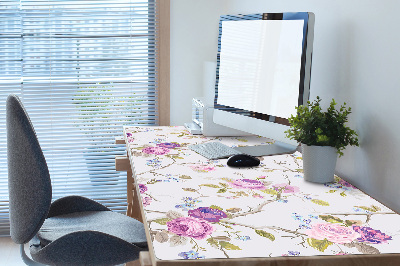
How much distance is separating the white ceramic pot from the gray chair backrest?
32.1 inches

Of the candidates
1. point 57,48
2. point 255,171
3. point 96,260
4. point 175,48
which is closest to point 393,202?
point 255,171

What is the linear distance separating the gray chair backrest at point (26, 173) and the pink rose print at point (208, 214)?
0.56 m

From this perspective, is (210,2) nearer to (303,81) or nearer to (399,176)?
(303,81)

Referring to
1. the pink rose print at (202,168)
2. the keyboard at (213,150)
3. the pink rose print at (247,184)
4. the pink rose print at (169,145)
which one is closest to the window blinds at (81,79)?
the pink rose print at (169,145)

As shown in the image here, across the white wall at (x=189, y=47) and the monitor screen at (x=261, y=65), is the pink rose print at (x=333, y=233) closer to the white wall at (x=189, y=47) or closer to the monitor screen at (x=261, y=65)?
the monitor screen at (x=261, y=65)

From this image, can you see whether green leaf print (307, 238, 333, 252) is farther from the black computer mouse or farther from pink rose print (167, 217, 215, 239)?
the black computer mouse

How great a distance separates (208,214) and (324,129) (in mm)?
515

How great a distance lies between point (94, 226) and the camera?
215 centimetres

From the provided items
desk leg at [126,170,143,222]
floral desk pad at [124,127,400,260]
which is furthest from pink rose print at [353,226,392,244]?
desk leg at [126,170,143,222]

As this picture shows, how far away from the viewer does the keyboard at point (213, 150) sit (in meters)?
2.13

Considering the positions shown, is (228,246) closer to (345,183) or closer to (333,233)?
(333,233)

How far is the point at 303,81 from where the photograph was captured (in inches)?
74.6

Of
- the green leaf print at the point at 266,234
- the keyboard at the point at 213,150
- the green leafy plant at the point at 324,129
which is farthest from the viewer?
the keyboard at the point at 213,150

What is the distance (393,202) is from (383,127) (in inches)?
8.7
